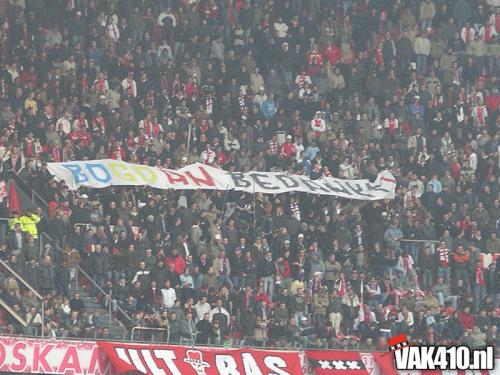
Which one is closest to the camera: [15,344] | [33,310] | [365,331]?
[15,344]

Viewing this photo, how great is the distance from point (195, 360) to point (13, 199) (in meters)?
6.20

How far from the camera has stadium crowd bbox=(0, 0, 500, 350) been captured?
31297 mm

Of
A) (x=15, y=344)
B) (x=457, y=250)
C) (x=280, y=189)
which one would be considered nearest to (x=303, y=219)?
(x=280, y=189)

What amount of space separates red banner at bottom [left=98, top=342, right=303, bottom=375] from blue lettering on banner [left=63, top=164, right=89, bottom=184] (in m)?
6.40

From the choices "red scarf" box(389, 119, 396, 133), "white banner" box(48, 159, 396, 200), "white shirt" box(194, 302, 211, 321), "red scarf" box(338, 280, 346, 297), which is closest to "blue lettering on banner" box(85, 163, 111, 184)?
"white banner" box(48, 159, 396, 200)

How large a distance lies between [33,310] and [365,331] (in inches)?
263

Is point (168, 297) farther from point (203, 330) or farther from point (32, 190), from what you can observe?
point (32, 190)

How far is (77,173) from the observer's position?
33.1m

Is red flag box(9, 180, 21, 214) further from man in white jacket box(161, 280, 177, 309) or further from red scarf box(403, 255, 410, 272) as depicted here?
red scarf box(403, 255, 410, 272)

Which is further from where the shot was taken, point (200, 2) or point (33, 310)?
point (200, 2)

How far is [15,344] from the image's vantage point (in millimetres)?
26469

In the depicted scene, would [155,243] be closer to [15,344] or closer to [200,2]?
[15,344]

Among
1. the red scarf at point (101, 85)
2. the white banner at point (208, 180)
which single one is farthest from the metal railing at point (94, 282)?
the red scarf at point (101, 85)

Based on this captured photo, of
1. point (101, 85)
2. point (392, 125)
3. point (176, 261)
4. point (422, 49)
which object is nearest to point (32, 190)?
point (176, 261)
